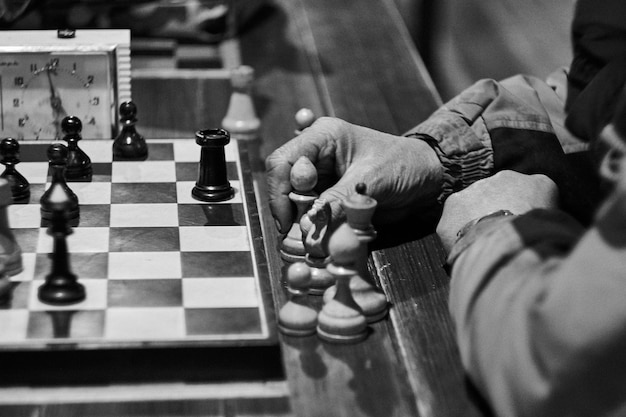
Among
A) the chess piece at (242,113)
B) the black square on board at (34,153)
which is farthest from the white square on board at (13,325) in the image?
the chess piece at (242,113)

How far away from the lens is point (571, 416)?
3.14 feet

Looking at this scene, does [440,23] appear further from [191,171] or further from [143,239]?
[143,239]

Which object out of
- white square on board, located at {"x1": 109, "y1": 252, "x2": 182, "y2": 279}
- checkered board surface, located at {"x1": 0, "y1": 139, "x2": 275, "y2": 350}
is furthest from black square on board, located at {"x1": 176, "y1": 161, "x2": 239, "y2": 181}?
white square on board, located at {"x1": 109, "y1": 252, "x2": 182, "y2": 279}

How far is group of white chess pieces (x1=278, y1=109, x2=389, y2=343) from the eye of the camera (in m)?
1.29

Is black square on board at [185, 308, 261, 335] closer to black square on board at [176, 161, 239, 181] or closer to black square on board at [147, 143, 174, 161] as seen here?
black square on board at [176, 161, 239, 181]

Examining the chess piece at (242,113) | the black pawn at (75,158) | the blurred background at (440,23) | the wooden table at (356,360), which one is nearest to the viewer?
the wooden table at (356,360)

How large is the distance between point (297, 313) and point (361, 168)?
1.22 feet

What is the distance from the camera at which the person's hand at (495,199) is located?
151 centimetres

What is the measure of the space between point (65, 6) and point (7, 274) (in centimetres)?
141

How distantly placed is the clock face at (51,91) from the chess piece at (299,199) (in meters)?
0.60

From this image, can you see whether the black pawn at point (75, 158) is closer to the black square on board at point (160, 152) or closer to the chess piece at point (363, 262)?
the black square on board at point (160, 152)

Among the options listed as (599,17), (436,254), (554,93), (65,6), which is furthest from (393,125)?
(65,6)

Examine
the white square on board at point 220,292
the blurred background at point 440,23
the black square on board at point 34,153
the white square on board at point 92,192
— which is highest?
the white square on board at point 220,292

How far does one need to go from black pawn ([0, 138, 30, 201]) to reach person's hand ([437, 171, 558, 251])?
766 mm
